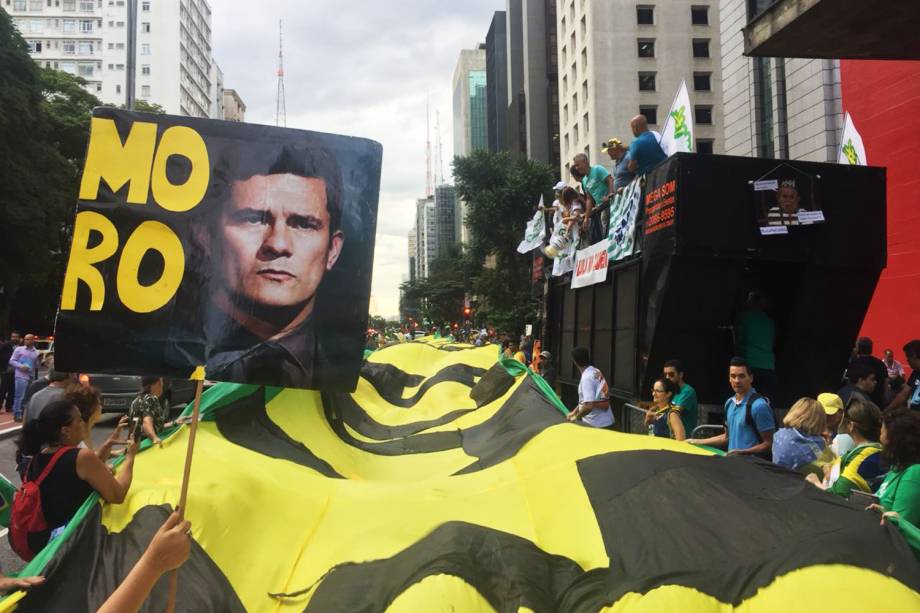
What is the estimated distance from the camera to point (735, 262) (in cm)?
663

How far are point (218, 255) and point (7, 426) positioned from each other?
13.1 m

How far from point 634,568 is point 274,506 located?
6.42 feet

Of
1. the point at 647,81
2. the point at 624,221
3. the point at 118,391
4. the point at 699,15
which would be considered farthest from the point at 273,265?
the point at 699,15

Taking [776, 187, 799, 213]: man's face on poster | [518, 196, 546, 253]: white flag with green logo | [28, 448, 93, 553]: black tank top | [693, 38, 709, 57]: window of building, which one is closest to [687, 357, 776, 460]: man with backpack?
[776, 187, 799, 213]: man's face on poster

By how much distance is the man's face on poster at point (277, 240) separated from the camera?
3.16 m

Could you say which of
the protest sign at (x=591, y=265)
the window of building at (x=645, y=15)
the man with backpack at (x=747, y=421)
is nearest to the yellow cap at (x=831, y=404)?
the man with backpack at (x=747, y=421)

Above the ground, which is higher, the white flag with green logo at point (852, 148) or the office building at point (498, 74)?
the office building at point (498, 74)

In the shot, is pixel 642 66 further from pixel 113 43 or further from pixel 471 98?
pixel 471 98

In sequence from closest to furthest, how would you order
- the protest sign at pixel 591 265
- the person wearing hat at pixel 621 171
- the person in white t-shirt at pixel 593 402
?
the person in white t-shirt at pixel 593 402 < the person wearing hat at pixel 621 171 < the protest sign at pixel 591 265

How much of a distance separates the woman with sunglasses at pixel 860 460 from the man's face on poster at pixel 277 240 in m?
2.96

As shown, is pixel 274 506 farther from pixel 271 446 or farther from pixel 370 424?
pixel 370 424

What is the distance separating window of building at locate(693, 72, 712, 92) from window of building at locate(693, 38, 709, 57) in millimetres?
1474

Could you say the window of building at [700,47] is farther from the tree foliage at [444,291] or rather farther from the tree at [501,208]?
the tree foliage at [444,291]

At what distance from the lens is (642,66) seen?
48.6 m
